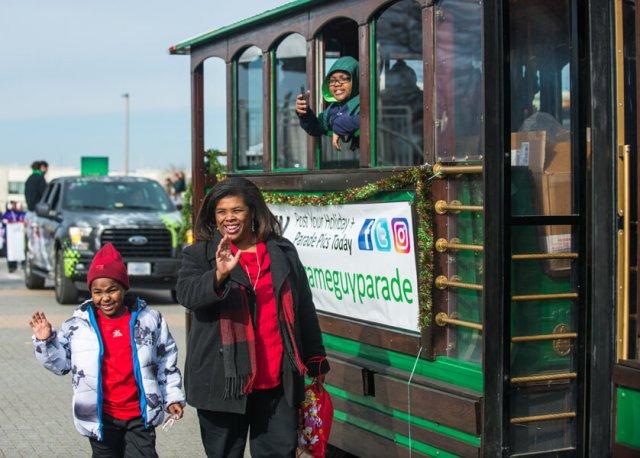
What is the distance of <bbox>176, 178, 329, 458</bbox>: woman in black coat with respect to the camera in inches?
193

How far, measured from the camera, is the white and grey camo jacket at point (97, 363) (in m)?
5.17

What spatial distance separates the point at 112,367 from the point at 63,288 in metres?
11.6

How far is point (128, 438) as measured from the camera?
527 centimetres

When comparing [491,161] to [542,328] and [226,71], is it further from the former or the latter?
[226,71]

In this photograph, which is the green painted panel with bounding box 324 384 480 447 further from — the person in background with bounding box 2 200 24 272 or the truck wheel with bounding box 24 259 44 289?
the person in background with bounding box 2 200 24 272

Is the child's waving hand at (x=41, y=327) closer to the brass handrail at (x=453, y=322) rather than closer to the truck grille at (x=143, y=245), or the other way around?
the brass handrail at (x=453, y=322)

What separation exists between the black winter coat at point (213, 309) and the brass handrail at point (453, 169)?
80cm

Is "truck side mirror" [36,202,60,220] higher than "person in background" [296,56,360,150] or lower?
lower

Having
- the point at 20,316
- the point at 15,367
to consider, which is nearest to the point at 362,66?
the point at 15,367

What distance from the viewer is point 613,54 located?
15.5 feet

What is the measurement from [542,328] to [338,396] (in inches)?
76.9

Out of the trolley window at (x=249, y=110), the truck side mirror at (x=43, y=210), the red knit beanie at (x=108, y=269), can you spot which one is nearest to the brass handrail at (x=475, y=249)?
the red knit beanie at (x=108, y=269)

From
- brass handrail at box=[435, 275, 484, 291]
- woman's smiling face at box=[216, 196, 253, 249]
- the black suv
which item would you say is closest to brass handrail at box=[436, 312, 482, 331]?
brass handrail at box=[435, 275, 484, 291]

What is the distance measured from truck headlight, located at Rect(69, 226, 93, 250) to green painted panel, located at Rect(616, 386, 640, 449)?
12490mm
